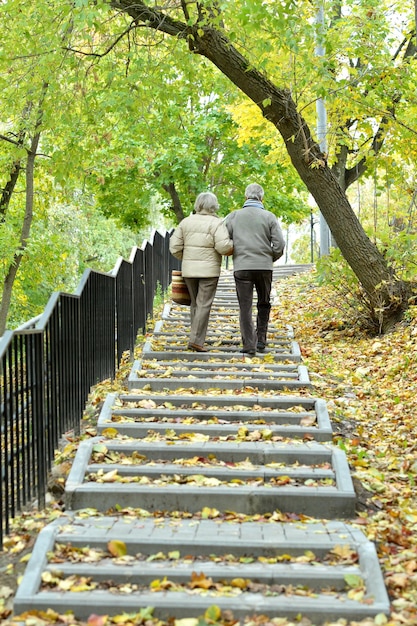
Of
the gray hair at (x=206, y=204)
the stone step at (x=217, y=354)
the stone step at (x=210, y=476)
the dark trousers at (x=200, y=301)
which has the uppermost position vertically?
the gray hair at (x=206, y=204)

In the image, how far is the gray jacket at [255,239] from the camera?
29.0 ft

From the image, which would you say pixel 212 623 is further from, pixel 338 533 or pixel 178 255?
pixel 178 255

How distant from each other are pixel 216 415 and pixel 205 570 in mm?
2448

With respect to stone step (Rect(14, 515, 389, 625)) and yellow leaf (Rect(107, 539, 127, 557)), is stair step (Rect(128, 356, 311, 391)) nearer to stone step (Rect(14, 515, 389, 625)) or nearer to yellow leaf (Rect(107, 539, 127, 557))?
stone step (Rect(14, 515, 389, 625))

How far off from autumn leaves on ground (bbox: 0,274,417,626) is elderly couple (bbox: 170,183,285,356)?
1.19 meters

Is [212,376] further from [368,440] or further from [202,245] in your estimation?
[368,440]

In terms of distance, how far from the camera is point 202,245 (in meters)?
8.91

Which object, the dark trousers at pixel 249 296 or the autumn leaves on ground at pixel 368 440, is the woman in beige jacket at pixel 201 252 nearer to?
the dark trousers at pixel 249 296

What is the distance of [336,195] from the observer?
10.5 m

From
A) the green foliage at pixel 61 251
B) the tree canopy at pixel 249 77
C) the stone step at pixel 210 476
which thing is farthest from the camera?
the green foliage at pixel 61 251

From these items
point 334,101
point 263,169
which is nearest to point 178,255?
point 334,101

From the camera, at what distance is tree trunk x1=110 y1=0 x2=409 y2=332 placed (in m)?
9.54

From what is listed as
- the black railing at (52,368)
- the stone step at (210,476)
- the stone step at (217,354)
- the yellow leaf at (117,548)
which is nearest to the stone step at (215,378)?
the stone step at (217,354)

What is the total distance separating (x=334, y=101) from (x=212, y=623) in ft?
27.1
